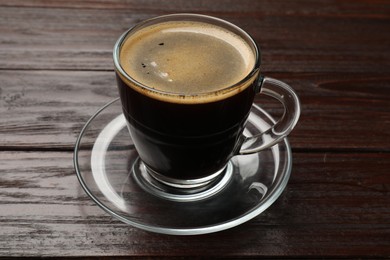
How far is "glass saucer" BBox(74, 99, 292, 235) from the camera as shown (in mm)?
699

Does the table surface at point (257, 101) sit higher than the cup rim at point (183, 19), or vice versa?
the cup rim at point (183, 19)

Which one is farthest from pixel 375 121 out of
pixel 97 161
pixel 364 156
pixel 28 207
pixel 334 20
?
pixel 28 207

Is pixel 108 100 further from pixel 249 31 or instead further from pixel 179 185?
pixel 249 31

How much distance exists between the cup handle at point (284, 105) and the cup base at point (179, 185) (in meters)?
0.07

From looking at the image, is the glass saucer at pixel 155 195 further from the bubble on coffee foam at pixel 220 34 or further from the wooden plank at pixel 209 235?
the bubble on coffee foam at pixel 220 34

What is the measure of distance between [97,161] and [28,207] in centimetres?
12

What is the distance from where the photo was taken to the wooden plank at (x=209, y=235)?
0.68 metres

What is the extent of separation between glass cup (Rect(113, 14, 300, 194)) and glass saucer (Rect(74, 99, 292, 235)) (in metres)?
0.03

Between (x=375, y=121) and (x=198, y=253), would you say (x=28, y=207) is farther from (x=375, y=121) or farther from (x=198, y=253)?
(x=375, y=121)

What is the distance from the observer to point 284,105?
2.54ft

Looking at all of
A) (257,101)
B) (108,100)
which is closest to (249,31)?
(257,101)

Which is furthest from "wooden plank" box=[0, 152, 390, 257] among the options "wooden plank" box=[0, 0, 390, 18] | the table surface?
"wooden plank" box=[0, 0, 390, 18]

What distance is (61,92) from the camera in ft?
3.04

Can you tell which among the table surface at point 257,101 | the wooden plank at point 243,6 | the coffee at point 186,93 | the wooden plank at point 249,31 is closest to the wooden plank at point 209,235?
the table surface at point 257,101
